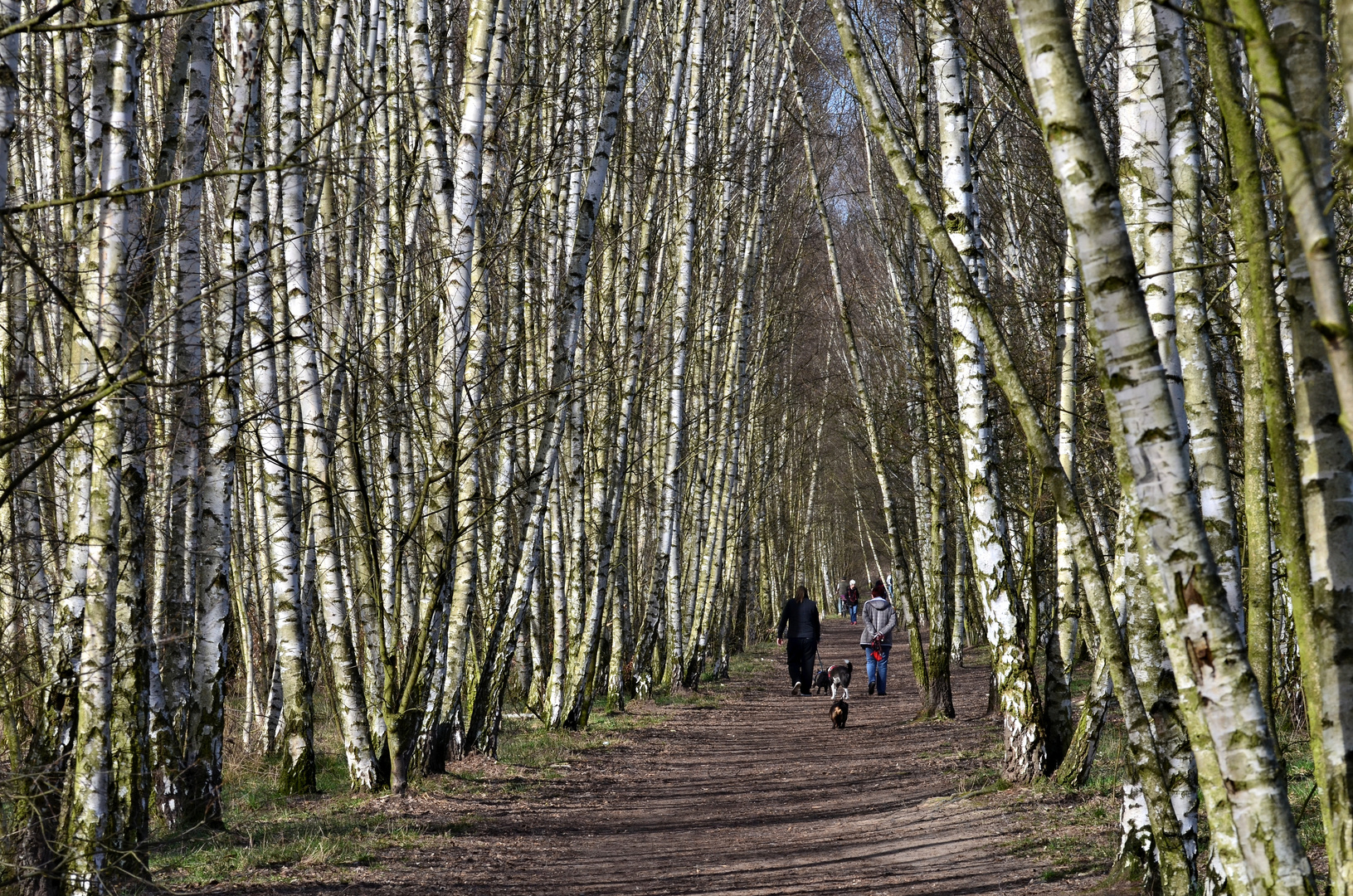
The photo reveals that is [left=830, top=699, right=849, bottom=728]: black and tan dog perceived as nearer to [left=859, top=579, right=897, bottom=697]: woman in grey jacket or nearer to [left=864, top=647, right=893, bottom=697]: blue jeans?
[left=859, top=579, right=897, bottom=697]: woman in grey jacket

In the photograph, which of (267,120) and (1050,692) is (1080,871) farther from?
(267,120)

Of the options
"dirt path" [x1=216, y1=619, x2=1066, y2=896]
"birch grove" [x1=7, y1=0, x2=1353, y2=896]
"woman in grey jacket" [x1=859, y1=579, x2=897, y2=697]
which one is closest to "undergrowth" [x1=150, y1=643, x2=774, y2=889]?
"dirt path" [x1=216, y1=619, x2=1066, y2=896]

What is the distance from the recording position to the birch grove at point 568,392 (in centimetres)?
293

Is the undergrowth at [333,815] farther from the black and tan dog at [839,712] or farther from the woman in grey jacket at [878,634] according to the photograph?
the woman in grey jacket at [878,634]

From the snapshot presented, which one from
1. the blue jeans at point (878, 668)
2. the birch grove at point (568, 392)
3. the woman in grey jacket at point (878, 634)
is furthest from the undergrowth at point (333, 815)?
the blue jeans at point (878, 668)

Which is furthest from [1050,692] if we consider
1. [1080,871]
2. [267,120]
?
[267,120]

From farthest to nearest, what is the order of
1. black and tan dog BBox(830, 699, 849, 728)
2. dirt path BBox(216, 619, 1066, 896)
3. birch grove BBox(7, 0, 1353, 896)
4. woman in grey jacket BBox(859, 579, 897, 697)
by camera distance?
woman in grey jacket BBox(859, 579, 897, 697) < black and tan dog BBox(830, 699, 849, 728) < dirt path BBox(216, 619, 1066, 896) < birch grove BBox(7, 0, 1353, 896)

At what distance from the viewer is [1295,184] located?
7.81 feet

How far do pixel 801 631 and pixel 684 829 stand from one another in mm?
10507

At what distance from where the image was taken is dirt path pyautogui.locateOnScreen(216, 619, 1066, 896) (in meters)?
6.21

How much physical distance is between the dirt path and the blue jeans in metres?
3.96

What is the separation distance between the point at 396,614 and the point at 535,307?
4927 mm

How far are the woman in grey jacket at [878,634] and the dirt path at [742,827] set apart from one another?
3.05 meters

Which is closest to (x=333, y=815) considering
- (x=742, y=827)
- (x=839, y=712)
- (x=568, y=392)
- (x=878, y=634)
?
(x=742, y=827)
